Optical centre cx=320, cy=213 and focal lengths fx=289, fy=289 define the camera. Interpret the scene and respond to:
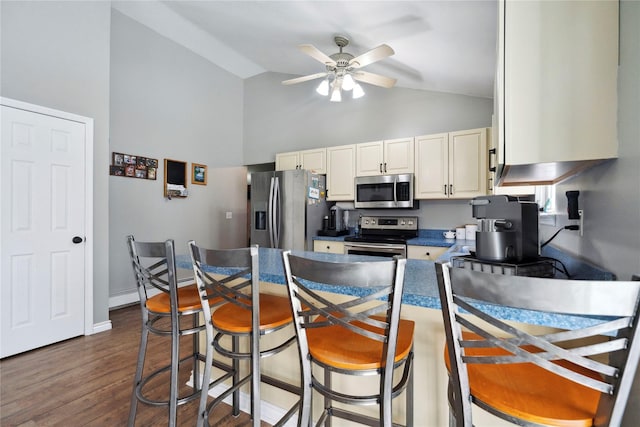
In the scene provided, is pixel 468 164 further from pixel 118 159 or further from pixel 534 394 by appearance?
pixel 118 159

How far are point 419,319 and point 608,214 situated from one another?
32.8 inches

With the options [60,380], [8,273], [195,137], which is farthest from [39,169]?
[195,137]

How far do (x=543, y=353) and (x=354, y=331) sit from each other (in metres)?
0.45

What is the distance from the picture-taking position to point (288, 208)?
3.93 metres

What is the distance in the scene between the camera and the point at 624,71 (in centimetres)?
97

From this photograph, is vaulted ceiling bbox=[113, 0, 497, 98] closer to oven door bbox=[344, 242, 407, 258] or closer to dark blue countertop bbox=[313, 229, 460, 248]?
dark blue countertop bbox=[313, 229, 460, 248]

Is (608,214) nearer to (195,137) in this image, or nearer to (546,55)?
(546,55)

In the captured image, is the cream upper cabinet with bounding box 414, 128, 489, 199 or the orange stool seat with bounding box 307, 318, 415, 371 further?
the cream upper cabinet with bounding box 414, 128, 489, 199

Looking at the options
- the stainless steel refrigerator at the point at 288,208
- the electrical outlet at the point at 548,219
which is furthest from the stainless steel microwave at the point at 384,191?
the electrical outlet at the point at 548,219

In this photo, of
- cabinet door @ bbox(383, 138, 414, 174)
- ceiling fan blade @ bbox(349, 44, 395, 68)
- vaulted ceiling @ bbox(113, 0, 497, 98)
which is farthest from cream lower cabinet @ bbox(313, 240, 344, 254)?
vaulted ceiling @ bbox(113, 0, 497, 98)

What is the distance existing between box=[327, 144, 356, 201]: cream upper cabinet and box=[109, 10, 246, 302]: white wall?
2.08 m

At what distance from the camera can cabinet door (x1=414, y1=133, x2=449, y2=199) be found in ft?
11.1

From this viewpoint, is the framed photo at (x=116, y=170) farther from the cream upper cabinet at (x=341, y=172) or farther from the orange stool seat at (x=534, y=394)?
the orange stool seat at (x=534, y=394)

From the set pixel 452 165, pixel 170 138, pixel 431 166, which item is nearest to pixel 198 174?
pixel 170 138
